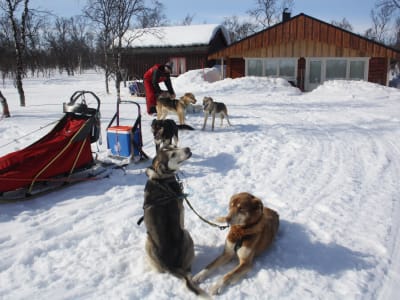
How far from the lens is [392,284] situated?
9.03ft

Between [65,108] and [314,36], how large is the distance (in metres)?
15.6

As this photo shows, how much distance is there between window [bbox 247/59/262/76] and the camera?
64.3 ft

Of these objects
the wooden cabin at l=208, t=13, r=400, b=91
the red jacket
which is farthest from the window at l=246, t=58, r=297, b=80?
the red jacket

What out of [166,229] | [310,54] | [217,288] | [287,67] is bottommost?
[217,288]

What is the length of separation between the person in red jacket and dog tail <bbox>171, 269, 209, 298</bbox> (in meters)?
6.69

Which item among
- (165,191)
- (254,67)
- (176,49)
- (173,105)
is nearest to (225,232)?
(165,191)

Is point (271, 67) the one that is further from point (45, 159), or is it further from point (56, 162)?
point (45, 159)

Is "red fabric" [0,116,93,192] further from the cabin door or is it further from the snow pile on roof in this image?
the snow pile on roof

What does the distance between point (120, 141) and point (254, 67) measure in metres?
15.5

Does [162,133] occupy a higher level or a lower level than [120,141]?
higher

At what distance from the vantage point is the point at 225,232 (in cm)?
354

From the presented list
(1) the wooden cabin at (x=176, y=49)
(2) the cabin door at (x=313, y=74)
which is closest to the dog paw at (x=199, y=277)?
(2) the cabin door at (x=313, y=74)

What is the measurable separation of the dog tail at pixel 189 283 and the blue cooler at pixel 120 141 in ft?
10.7

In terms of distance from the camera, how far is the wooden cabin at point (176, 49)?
26297mm
